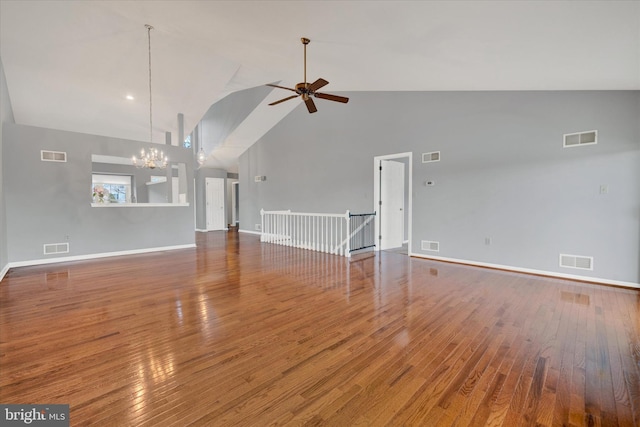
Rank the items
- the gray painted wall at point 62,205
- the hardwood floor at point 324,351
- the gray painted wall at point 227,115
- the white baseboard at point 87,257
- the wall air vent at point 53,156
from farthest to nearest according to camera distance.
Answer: the gray painted wall at point 227,115 < the wall air vent at point 53,156 < the white baseboard at point 87,257 < the gray painted wall at point 62,205 < the hardwood floor at point 324,351

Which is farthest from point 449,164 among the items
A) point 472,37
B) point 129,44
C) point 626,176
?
point 129,44

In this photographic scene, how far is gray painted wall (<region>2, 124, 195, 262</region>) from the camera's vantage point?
195 inches

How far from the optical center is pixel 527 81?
3807 mm

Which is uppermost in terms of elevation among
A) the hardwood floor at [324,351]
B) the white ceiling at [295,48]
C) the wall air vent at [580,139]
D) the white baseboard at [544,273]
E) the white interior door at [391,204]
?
the white ceiling at [295,48]

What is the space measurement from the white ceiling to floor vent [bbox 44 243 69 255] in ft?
10.7

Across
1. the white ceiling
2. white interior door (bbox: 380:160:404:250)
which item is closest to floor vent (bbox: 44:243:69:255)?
the white ceiling

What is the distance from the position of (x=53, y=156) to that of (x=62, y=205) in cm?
94

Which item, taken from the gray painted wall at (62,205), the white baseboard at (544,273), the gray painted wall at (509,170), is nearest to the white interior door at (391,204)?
the gray painted wall at (509,170)

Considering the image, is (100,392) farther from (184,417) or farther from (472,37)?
(472,37)

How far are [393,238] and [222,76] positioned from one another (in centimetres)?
532

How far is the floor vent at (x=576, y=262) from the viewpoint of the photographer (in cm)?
400

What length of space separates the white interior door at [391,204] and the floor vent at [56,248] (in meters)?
6.49

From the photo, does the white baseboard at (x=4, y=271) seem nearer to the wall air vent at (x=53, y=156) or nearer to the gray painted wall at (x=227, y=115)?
the wall air vent at (x=53, y=156)

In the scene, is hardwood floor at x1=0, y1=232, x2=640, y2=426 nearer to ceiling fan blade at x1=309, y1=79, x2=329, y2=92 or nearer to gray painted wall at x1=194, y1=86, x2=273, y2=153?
ceiling fan blade at x1=309, y1=79, x2=329, y2=92
